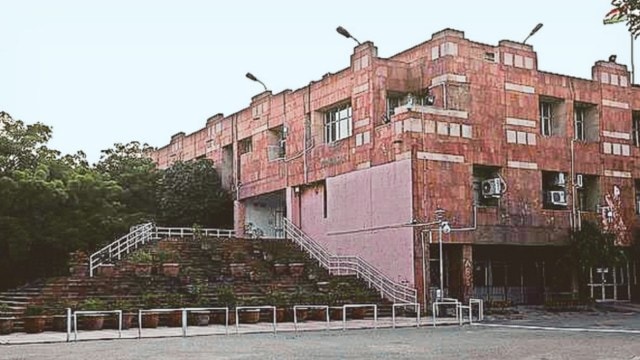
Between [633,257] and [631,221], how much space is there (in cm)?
164

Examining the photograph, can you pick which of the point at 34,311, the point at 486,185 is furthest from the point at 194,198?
the point at 34,311

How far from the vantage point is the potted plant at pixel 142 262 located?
33531 millimetres

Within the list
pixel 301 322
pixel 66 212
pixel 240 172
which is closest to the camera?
pixel 301 322

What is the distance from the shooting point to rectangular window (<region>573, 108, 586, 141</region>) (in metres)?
39.5

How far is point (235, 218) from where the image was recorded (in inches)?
1847

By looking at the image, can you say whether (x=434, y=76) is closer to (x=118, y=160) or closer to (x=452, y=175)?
(x=452, y=175)

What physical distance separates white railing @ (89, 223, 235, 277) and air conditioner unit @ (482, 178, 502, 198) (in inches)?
506

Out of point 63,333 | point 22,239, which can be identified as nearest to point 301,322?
point 63,333

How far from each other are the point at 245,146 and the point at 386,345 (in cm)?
2778

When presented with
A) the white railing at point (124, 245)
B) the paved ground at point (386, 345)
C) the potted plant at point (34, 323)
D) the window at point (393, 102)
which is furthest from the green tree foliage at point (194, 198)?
the paved ground at point (386, 345)

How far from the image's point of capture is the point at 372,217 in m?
36.0

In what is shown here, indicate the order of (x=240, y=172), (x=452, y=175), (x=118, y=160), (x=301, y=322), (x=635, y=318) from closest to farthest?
(x=301, y=322), (x=635, y=318), (x=452, y=175), (x=240, y=172), (x=118, y=160)

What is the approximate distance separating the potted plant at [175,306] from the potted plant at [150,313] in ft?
1.25

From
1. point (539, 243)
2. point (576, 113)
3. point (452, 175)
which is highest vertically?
point (576, 113)
